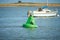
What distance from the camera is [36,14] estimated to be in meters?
83.3

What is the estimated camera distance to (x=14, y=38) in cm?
4416

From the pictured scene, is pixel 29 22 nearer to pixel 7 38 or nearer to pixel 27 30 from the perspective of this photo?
pixel 27 30

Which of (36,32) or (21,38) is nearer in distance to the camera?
(21,38)

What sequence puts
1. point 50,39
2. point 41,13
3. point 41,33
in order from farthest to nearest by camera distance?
point 41,13 < point 41,33 < point 50,39

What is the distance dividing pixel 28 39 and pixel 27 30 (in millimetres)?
10001

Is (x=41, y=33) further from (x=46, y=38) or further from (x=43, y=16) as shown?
(x=43, y=16)

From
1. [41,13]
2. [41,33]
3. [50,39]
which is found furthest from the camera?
[41,13]

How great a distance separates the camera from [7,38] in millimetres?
44406

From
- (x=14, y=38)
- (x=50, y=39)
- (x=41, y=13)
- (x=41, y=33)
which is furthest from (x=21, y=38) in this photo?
(x=41, y=13)

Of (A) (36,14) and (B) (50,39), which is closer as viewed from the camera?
(B) (50,39)

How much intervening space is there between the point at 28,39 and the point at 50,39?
2642mm

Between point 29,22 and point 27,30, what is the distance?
1.49 m

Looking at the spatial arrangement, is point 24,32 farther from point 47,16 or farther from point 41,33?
point 47,16

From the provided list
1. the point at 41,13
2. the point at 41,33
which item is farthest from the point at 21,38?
the point at 41,13
